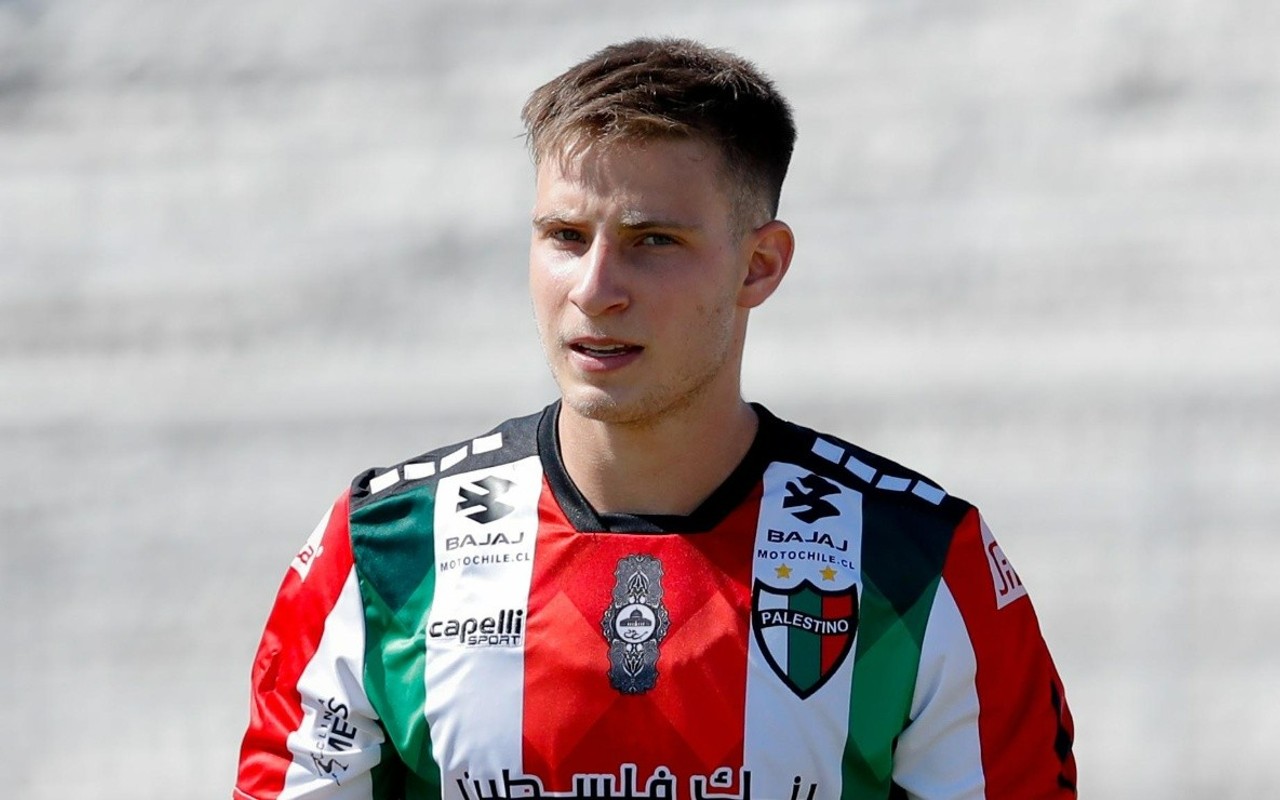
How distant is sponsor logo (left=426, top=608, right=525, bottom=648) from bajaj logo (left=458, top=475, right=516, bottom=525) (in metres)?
0.12

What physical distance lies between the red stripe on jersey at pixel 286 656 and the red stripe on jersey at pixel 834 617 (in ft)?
1.77

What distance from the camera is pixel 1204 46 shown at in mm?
3074

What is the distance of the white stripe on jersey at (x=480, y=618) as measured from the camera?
1872 millimetres

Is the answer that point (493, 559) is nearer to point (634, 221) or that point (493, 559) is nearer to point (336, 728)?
point (336, 728)

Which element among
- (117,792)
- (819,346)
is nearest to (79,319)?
(117,792)

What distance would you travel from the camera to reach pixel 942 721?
1.87m

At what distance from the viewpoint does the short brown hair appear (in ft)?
6.15

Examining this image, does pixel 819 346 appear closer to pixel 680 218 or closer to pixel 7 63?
pixel 680 218

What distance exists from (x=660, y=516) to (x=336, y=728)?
0.42m

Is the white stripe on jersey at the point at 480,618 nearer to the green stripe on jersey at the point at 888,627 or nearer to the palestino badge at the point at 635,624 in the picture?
the palestino badge at the point at 635,624

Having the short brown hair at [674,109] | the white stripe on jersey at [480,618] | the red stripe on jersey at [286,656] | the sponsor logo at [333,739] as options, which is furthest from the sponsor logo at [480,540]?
the short brown hair at [674,109]

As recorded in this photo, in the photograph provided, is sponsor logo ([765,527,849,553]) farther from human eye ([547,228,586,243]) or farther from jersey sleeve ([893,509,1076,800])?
human eye ([547,228,586,243])

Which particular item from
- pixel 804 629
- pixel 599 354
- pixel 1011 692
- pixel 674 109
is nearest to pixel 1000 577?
pixel 1011 692

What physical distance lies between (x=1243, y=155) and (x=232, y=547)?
79.4 inches
